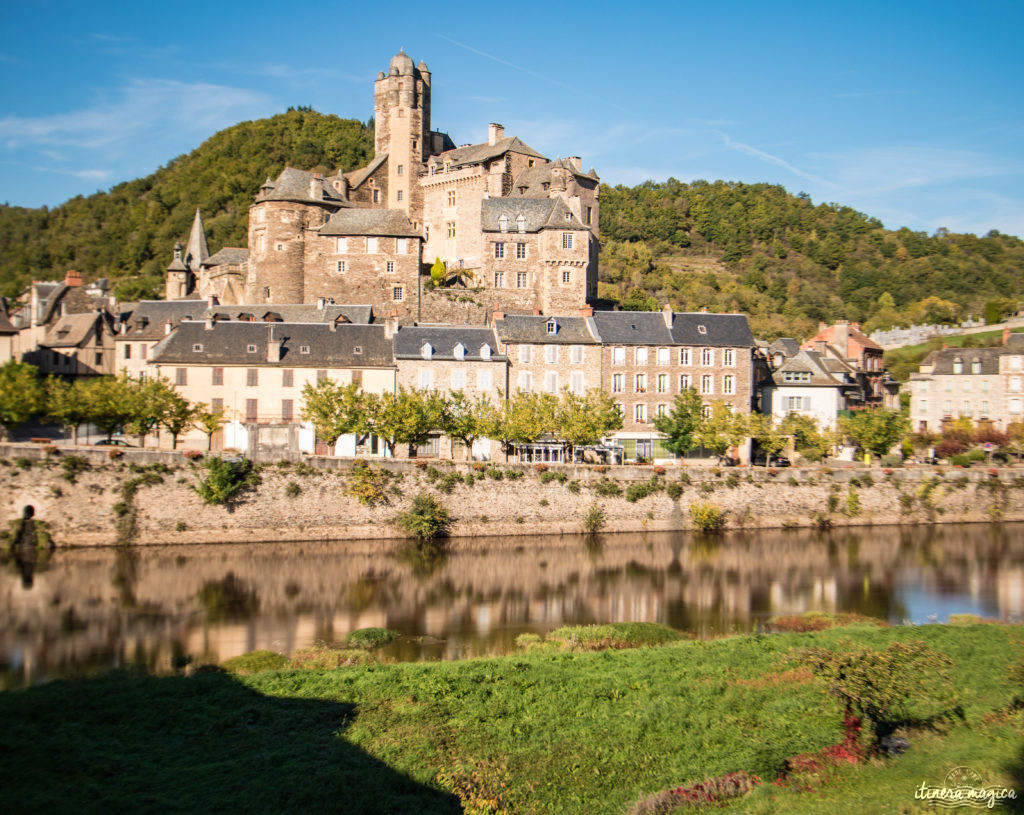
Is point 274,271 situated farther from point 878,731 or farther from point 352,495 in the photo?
point 878,731

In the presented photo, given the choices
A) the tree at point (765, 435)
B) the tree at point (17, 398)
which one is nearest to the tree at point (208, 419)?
the tree at point (17, 398)

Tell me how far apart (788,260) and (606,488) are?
2815 inches

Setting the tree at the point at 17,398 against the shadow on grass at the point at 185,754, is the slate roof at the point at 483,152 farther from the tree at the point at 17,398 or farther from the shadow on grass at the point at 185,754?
the shadow on grass at the point at 185,754

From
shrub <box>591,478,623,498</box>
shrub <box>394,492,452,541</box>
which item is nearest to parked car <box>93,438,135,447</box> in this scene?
shrub <box>394,492,452,541</box>

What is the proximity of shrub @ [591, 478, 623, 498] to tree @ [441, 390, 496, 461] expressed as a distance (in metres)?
5.00

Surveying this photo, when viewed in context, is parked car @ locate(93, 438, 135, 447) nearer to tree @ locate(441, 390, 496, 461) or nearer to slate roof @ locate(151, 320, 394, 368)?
slate roof @ locate(151, 320, 394, 368)

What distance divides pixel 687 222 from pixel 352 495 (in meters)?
81.9

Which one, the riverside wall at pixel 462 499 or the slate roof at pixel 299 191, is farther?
the slate roof at pixel 299 191

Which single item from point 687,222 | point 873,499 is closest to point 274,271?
point 873,499

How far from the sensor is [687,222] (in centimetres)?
10344

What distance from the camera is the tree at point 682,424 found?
→ 38.1m

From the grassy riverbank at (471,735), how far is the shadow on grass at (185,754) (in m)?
0.03

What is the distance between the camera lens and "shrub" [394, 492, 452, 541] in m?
30.1

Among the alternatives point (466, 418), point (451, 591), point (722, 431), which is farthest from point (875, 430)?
point (451, 591)
